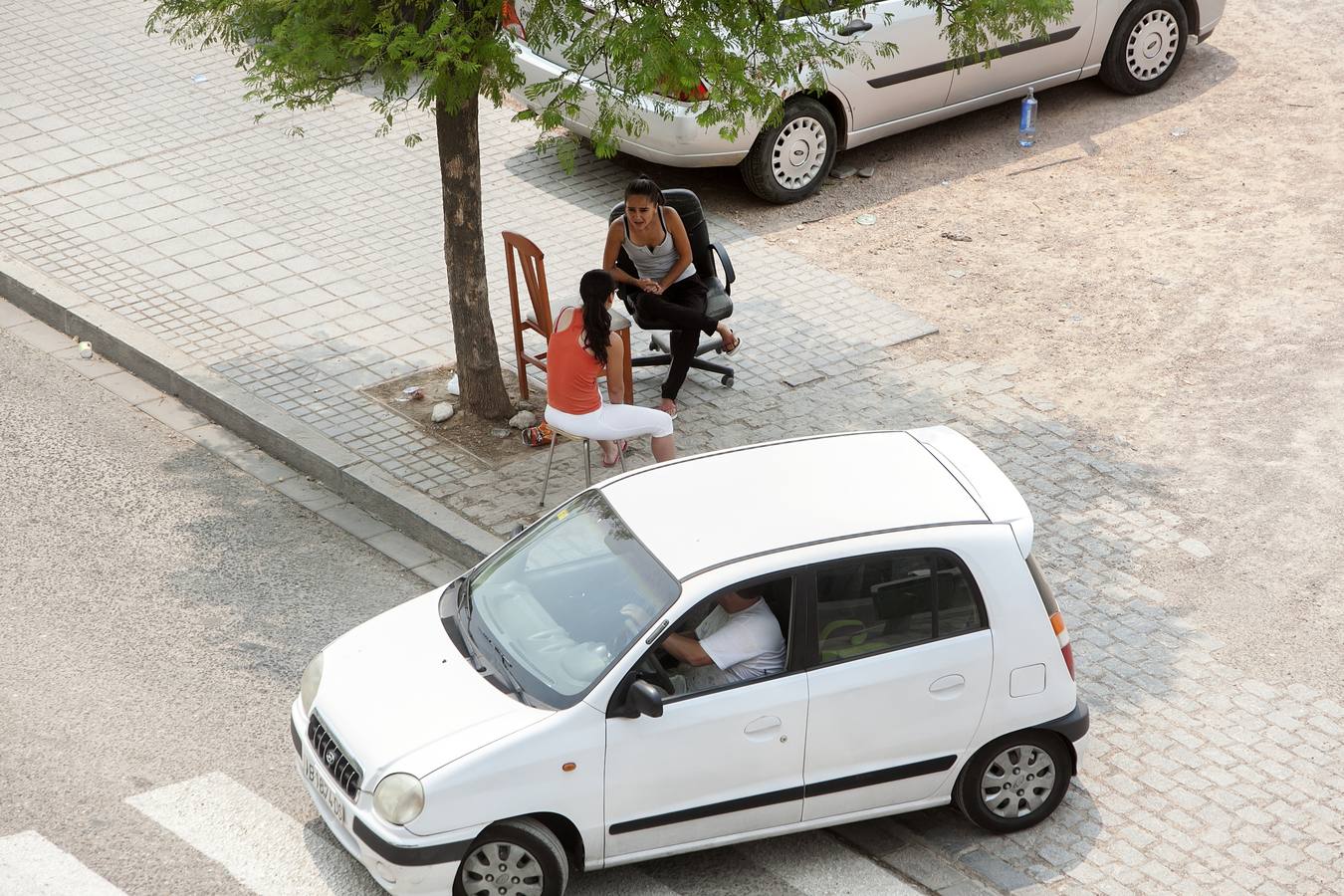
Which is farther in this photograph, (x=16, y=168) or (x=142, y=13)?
(x=142, y=13)

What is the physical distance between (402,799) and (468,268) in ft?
14.7

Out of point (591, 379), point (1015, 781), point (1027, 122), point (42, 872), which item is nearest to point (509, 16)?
point (591, 379)

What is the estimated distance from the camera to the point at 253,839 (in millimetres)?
6691

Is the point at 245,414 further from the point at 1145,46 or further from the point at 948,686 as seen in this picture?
the point at 1145,46

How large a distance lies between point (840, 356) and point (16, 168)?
7.41 meters

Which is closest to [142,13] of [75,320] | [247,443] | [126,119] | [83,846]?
[126,119]

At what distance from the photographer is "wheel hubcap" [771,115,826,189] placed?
12.8 meters

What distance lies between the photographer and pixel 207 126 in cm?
1440

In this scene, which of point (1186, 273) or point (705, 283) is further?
point (1186, 273)

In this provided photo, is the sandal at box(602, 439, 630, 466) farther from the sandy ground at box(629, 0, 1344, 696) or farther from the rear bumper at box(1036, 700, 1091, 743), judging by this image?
the rear bumper at box(1036, 700, 1091, 743)

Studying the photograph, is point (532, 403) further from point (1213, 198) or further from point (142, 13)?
point (142, 13)

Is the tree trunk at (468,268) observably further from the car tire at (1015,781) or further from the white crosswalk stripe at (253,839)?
the car tire at (1015,781)

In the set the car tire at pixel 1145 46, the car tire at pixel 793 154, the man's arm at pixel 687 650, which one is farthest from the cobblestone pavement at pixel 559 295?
the car tire at pixel 1145 46

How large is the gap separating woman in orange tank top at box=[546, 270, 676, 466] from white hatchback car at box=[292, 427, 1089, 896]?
72.6 inches
